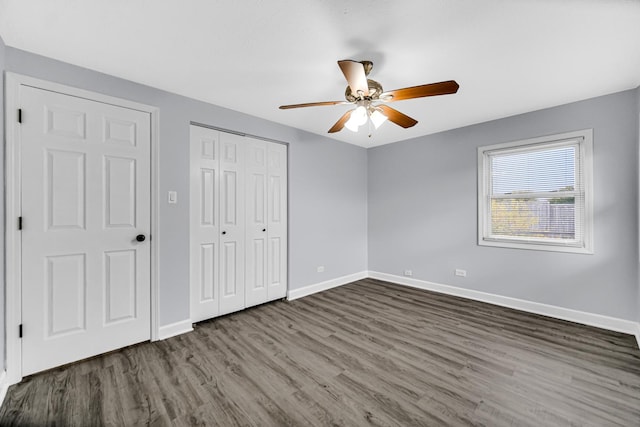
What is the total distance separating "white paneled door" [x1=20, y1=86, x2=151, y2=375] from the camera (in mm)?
2018

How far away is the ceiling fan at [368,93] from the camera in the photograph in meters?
1.80

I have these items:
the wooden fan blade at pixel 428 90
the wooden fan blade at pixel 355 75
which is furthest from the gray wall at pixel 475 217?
the wooden fan blade at pixel 355 75

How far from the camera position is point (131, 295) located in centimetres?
244

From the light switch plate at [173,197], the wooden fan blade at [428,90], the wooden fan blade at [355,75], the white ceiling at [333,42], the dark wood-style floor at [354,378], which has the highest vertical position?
the white ceiling at [333,42]

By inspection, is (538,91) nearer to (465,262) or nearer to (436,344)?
(465,262)

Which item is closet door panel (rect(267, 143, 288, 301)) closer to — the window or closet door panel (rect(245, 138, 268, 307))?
closet door panel (rect(245, 138, 268, 307))

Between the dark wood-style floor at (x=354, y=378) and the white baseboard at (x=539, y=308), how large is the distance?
129mm

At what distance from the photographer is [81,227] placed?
220 cm

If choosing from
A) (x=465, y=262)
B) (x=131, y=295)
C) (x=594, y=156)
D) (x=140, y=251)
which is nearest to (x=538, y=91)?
(x=594, y=156)

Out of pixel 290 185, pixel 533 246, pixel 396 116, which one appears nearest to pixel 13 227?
pixel 290 185

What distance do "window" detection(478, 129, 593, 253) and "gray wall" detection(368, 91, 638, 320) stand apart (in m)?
0.09

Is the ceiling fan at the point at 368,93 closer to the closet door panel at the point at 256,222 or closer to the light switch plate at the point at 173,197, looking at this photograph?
the closet door panel at the point at 256,222

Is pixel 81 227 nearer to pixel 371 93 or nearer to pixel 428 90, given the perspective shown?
pixel 371 93

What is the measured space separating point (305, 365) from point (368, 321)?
108 centimetres
